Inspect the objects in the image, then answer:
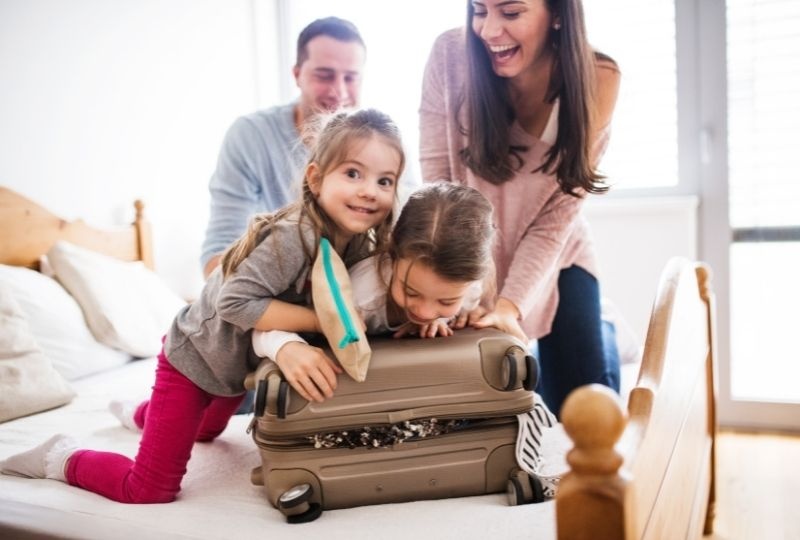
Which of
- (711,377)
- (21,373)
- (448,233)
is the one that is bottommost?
(711,377)

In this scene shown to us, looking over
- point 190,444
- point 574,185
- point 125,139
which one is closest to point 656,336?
point 574,185

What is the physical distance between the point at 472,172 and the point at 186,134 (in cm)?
178

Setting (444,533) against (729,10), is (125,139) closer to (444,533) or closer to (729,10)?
(444,533)

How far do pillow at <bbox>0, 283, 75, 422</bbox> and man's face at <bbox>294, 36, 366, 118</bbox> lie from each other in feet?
3.11

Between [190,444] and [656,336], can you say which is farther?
[190,444]

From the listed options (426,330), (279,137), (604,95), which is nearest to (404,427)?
(426,330)

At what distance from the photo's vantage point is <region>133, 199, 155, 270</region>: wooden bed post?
2.74 m

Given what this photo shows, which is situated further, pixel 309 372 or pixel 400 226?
pixel 400 226

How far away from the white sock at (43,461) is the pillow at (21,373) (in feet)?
1.22

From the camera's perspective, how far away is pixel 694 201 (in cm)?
298

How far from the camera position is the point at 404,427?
3.79ft

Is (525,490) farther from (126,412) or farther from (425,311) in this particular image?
(126,412)

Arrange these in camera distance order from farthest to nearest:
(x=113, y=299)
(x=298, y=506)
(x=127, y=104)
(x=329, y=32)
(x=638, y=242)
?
(x=638, y=242) < (x=127, y=104) < (x=113, y=299) < (x=329, y=32) < (x=298, y=506)

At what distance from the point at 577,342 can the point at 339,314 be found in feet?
2.79
